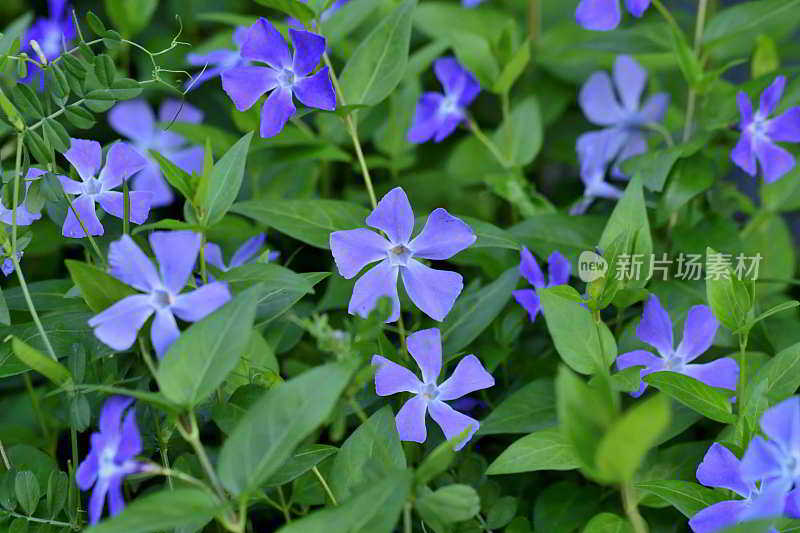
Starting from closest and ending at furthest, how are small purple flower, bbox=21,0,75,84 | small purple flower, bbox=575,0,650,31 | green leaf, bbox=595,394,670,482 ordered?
green leaf, bbox=595,394,670,482 → small purple flower, bbox=575,0,650,31 → small purple flower, bbox=21,0,75,84

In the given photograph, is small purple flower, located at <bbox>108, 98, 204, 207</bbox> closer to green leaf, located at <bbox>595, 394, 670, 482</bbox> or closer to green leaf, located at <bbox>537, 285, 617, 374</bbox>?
green leaf, located at <bbox>537, 285, 617, 374</bbox>

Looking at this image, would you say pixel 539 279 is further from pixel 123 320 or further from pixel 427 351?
pixel 123 320

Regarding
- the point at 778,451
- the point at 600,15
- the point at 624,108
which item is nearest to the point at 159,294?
the point at 778,451

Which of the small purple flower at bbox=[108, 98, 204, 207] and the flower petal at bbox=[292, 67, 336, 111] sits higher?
the flower petal at bbox=[292, 67, 336, 111]

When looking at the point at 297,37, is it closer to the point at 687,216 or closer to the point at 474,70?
the point at 474,70

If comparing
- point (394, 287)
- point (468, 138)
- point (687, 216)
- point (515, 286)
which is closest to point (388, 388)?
point (394, 287)

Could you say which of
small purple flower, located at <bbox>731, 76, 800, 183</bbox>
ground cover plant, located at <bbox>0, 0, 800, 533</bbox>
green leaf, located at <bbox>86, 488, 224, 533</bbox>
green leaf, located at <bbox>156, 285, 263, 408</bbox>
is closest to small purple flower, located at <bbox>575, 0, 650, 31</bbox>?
ground cover plant, located at <bbox>0, 0, 800, 533</bbox>

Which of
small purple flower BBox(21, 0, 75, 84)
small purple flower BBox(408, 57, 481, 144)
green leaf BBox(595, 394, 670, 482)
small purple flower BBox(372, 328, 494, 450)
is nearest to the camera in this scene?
green leaf BBox(595, 394, 670, 482)
